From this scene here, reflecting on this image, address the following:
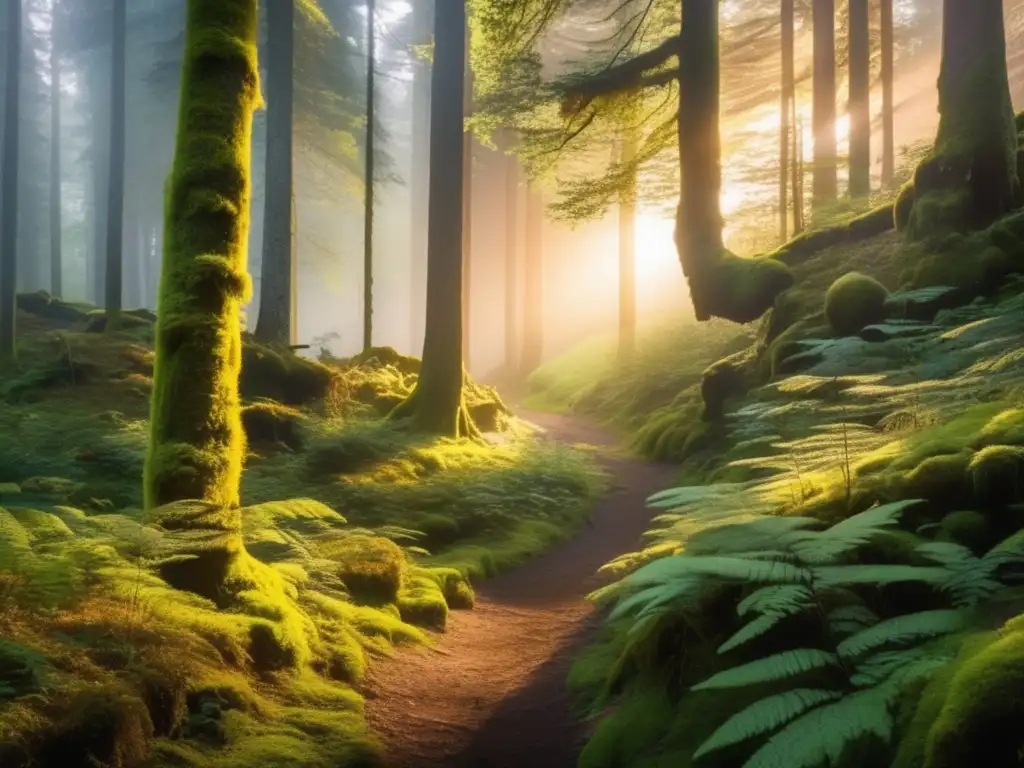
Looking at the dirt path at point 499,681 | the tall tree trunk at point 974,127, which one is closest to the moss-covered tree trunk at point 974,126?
the tall tree trunk at point 974,127

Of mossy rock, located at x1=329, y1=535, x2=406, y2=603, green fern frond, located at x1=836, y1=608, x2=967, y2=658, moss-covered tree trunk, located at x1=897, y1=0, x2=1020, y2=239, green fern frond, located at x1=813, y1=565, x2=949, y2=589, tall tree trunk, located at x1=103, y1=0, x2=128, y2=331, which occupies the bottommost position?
mossy rock, located at x1=329, y1=535, x2=406, y2=603

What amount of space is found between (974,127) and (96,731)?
1190 centimetres

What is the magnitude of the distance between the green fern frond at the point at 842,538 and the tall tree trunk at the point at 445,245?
35.8ft

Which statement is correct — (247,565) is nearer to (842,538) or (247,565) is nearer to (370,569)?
(370,569)

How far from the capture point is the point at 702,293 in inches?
492

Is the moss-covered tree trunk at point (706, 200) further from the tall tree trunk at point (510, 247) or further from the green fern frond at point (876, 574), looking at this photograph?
the tall tree trunk at point (510, 247)

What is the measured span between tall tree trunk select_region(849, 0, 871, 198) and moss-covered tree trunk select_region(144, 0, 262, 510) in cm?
1658

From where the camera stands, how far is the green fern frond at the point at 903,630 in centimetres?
273

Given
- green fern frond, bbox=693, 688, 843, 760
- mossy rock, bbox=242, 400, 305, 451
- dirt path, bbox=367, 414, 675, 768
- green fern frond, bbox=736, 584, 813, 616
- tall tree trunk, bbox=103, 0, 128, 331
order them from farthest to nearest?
tall tree trunk, bbox=103, 0, 128, 331, mossy rock, bbox=242, 400, 305, 451, dirt path, bbox=367, 414, 675, 768, green fern frond, bbox=736, 584, 813, 616, green fern frond, bbox=693, 688, 843, 760

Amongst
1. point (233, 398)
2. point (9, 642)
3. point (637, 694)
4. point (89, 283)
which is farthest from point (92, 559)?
point (89, 283)

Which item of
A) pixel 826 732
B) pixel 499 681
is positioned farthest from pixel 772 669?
pixel 499 681

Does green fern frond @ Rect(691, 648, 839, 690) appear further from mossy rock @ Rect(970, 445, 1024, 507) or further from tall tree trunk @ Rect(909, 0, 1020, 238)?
tall tree trunk @ Rect(909, 0, 1020, 238)

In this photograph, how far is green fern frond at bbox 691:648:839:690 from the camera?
8.34ft

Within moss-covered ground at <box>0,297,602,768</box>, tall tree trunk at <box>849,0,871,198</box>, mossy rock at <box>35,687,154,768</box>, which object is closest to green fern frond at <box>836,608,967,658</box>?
moss-covered ground at <box>0,297,602,768</box>
